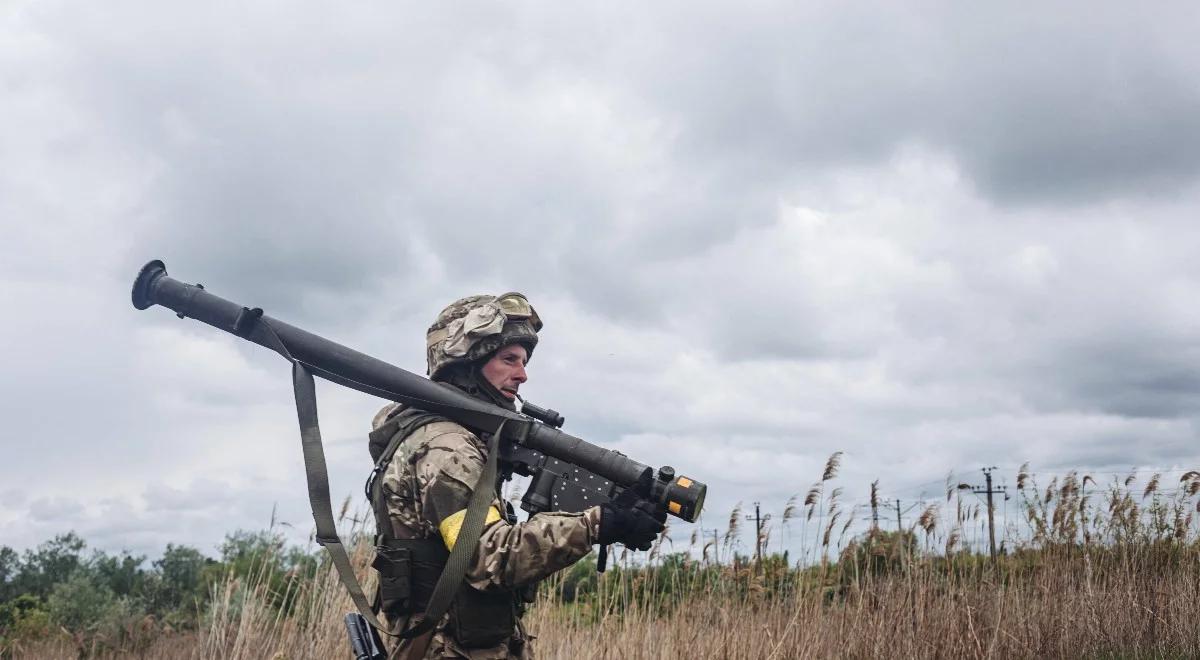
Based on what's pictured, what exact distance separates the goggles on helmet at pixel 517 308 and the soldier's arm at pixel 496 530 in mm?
688

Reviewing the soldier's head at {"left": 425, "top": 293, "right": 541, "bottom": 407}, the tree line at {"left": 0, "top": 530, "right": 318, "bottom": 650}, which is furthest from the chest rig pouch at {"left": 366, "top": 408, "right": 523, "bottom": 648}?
the tree line at {"left": 0, "top": 530, "right": 318, "bottom": 650}

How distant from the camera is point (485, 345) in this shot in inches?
153

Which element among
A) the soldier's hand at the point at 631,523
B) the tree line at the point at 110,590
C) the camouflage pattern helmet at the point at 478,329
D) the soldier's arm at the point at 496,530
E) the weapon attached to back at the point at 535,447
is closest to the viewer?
the soldier's arm at the point at 496,530

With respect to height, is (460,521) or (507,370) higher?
(507,370)

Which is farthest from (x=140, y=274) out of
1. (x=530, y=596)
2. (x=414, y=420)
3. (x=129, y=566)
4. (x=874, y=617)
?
(x=129, y=566)

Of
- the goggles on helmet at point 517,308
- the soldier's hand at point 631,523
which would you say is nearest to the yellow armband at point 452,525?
the soldier's hand at point 631,523

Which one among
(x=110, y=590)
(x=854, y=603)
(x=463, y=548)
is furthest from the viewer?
(x=110, y=590)

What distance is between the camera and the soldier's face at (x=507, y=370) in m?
3.91

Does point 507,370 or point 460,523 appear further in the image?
point 507,370

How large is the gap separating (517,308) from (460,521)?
1.00 meters

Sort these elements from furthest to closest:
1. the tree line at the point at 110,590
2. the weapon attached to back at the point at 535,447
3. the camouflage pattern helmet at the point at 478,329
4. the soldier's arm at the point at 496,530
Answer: the tree line at the point at 110,590 → the camouflage pattern helmet at the point at 478,329 → the weapon attached to back at the point at 535,447 → the soldier's arm at the point at 496,530

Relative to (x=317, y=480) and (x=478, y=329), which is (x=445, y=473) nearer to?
(x=478, y=329)

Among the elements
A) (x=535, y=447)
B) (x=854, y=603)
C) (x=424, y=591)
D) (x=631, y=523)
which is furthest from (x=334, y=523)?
(x=854, y=603)

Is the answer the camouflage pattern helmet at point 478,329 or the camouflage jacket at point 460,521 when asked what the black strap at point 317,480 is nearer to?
the camouflage jacket at point 460,521
